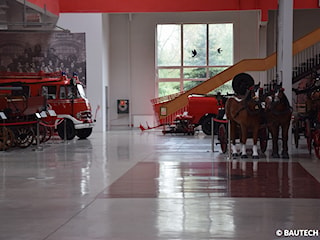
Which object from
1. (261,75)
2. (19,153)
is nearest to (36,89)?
(19,153)

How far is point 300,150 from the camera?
15.6 m

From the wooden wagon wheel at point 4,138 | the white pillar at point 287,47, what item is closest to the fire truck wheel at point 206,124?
the white pillar at point 287,47

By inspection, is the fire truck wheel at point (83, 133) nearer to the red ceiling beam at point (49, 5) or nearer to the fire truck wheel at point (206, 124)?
the fire truck wheel at point (206, 124)

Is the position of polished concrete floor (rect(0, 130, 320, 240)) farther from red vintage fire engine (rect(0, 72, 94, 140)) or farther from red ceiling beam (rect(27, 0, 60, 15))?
red ceiling beam (rect(27, 0, 60, 15))

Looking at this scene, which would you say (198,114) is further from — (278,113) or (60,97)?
(278,113)

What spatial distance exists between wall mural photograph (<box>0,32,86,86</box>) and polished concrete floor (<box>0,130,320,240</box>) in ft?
38.3

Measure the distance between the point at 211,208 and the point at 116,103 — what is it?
2298 centimetres

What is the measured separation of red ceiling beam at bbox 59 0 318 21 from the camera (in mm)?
25141

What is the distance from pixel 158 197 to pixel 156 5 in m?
18.1

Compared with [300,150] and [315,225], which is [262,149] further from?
[315,225]

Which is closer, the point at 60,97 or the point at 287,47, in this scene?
the point at 287,47

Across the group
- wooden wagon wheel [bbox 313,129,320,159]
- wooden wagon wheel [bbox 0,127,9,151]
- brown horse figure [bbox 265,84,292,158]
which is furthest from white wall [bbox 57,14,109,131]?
wooden wagon wheel [bbox 313,129,320,159]

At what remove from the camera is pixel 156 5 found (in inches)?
1000

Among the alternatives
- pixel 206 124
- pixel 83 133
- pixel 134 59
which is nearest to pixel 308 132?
pixel 206 124
